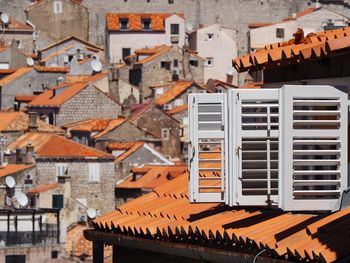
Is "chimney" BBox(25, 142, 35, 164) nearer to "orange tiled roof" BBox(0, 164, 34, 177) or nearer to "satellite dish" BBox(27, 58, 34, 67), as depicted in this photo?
"orange tiled roof" BBox(0, 164, 34, 177)

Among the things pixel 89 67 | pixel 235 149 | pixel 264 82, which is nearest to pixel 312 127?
pixel 235 149

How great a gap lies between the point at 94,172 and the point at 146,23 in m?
38.7

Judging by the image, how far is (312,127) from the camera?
39.6 feet

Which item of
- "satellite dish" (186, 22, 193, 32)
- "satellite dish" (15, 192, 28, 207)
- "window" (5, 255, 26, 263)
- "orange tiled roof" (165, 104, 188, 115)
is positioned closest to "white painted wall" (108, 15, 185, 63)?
"satellite dish" (186, 22, 193, 32)

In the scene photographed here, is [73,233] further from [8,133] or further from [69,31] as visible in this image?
[69,31]

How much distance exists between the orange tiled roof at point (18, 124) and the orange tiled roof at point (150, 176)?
35.2 ft

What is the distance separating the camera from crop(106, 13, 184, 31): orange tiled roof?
117 m

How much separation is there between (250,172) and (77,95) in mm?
79520

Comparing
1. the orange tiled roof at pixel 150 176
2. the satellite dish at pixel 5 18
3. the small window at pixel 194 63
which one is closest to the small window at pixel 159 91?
the small window at pixel 194 63

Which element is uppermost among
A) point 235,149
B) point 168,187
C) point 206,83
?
point 235,149

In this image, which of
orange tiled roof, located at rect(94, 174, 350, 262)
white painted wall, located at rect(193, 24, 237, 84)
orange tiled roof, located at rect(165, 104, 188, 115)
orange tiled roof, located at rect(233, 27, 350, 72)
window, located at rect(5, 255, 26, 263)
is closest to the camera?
orange tiled roof, located at rect(94, 174, 350, 262)

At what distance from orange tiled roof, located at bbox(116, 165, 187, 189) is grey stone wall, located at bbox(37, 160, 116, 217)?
581 mm

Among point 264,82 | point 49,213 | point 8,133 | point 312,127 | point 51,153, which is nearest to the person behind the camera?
point 312,127

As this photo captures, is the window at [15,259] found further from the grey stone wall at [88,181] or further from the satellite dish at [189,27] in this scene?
the satellite dish at [189,27]
